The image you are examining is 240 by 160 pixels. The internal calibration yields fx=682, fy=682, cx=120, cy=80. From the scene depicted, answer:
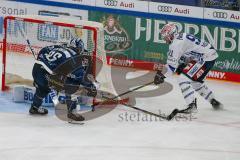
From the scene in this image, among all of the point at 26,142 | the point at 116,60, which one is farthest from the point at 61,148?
the point at 116,60

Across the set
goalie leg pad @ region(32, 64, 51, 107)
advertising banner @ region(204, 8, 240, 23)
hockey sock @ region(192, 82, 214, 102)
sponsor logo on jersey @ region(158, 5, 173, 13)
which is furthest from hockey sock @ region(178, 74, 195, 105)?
sponsor logo on jersey @ region(158, 5, 173, 13)

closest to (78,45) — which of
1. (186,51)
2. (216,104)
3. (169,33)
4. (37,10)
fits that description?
(169,33)

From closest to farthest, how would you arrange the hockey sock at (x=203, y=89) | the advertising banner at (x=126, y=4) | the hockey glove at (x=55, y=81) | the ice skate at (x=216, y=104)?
the hockey glove at (x=55, y=81)
the hockey sock at (x=203, y=89)
the ice skate at (x=216, y=104)
the advertising banner at (x=126, y=4)

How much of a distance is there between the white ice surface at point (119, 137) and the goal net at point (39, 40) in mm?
605

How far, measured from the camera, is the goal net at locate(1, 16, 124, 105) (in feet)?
34.2

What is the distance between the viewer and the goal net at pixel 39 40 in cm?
1041

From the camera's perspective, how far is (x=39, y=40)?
12.0 metres

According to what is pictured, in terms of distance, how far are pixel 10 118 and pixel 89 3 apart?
5106mm

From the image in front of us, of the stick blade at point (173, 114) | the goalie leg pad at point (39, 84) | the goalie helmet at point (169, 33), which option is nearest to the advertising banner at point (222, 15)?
the goalie helmet at point (169, 33)

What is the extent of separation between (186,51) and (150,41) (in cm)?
347

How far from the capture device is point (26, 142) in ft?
27.7

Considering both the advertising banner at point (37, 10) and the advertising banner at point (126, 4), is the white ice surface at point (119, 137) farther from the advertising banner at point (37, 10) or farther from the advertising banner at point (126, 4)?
Answer: the advertising banner at point (37, 10)

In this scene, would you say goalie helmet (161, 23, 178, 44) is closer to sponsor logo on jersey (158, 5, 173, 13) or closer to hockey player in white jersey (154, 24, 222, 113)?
hockey player in white jersey (154, 24, 222, 113)

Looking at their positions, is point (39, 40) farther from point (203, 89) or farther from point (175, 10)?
point (203, 89)
